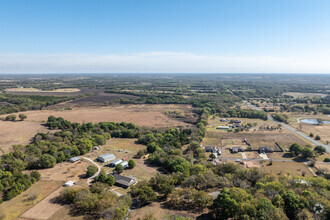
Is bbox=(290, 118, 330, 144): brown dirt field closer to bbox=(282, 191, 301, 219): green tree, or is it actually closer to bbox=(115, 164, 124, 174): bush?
bbox=(282, 191, 301, 219): green tree

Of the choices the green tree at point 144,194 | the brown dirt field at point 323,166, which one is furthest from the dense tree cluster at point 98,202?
the brown dirt field at point 323,166

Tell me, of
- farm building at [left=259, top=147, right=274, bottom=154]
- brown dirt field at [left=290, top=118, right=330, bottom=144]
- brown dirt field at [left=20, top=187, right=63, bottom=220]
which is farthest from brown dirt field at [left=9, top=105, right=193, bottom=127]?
brown dirt field at [left=20, top=187, right=63, bottom=220]

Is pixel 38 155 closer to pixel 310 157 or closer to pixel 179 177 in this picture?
pixel 179 177

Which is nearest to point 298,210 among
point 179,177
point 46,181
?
point 179,177

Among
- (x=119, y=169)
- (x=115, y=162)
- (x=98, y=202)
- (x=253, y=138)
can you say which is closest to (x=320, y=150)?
(x=253, y=138)

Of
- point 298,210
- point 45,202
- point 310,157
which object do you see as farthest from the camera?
point 310,157

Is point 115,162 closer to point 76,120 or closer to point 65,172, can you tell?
point 65,172

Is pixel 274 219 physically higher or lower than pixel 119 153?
higher
